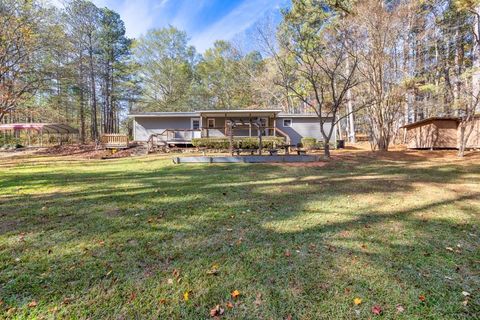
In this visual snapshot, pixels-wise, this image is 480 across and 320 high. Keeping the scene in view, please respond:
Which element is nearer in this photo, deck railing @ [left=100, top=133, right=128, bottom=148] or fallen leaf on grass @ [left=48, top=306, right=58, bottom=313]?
fallen leaf on grass @ [left=48, top=306, right=58, bottom=313]

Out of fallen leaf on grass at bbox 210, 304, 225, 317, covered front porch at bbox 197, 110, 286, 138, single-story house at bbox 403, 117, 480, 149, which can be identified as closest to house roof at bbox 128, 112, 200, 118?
covered front porch at bbox 197, 110, 286, 138

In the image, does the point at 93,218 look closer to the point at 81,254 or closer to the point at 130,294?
the point at 81,254

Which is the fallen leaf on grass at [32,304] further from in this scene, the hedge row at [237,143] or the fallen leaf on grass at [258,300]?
the hedge row at [237,143]

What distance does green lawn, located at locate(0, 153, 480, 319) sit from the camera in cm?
209

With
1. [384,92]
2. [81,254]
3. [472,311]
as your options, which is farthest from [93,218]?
[384,92]

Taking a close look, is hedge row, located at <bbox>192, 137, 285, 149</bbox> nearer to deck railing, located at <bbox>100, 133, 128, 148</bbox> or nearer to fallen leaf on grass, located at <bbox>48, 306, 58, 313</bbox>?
deck railing, located at <bbox>100, 133, 128, 148</bbox>

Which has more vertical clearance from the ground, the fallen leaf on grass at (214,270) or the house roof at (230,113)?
the house roof at (230,113)

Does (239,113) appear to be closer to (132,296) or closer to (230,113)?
(230,113)

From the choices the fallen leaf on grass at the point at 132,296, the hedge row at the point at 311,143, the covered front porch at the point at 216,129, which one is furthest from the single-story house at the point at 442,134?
the fallen leaf on grass at the point at 132,296

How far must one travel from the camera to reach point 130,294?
7.25ft

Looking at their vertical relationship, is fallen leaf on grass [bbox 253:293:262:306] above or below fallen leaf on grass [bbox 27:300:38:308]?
below

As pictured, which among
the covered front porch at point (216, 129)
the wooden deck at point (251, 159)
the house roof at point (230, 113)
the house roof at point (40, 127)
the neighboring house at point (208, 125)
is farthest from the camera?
the house roof at point (40, 127)

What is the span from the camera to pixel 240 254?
2916mm

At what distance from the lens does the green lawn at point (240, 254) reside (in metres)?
2.09
